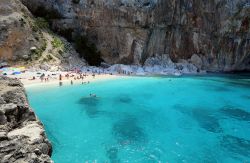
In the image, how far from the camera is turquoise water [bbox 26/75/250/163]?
54.8ft

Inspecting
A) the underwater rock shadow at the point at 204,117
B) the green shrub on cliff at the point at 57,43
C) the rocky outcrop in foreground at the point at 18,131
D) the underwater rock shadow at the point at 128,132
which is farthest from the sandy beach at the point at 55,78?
the rocky outcrop in foreground at the point at 18,131

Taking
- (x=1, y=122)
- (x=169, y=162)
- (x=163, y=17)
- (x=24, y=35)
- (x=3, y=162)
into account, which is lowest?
(x=169, y=162)

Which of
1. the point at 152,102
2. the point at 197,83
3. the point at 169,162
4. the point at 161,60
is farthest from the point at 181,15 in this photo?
the point at 169,162

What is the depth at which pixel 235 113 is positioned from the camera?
27250mm

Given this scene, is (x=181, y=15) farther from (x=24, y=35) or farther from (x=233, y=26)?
(x=24, y=35)

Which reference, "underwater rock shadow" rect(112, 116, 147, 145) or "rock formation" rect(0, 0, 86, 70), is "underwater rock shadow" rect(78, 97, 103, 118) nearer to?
"underwater rock shadow" rect(112, 116, 147, 145)

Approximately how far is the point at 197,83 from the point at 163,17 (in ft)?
62.3

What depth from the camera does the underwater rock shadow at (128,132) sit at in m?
18.7

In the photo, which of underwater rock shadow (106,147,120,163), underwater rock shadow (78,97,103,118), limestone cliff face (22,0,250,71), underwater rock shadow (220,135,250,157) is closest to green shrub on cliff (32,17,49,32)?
limestone cliff face (22,0,250,71)

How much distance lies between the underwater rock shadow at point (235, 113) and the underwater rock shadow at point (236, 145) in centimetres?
575

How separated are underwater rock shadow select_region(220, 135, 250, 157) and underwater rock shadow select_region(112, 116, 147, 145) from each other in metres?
4.93

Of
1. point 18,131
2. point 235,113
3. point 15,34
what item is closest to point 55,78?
point 15,34

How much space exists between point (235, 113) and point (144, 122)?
29.9ft

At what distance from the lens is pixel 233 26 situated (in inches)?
2402
